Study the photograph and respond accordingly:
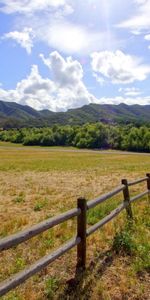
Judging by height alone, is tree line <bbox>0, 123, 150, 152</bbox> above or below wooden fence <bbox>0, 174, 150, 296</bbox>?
above

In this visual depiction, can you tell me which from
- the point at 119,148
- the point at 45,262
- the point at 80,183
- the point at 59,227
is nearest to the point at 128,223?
the point at 59,227

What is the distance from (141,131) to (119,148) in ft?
30.1

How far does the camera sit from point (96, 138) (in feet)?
454

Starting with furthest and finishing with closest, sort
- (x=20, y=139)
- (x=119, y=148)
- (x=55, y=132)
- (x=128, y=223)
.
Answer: (x=20, y=139) < (x=55, y=132) < (x=119, y=148) < (x=128, y=223)

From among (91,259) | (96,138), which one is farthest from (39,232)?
(96,138)

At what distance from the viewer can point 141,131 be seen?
416 ft

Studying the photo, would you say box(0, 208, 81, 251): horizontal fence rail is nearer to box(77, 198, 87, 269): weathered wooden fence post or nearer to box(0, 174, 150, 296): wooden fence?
box(0, 174, 150, 296): wooden fence

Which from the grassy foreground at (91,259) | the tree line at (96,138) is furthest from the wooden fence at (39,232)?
the tree line at (96,138)

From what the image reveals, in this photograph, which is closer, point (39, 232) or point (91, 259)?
point (39, 232)

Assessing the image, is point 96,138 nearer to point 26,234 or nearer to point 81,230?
point 81,230

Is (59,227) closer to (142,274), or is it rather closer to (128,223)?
(128,223)

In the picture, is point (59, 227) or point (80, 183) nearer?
point (59, 227)

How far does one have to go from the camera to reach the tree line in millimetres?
121688

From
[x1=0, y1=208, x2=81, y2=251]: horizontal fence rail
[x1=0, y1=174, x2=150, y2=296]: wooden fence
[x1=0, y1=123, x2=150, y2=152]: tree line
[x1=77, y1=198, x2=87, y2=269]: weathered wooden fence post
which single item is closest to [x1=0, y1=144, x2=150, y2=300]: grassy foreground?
[x1=77, y1=198, x2=87, y2=269]: weathered wooden fence post
